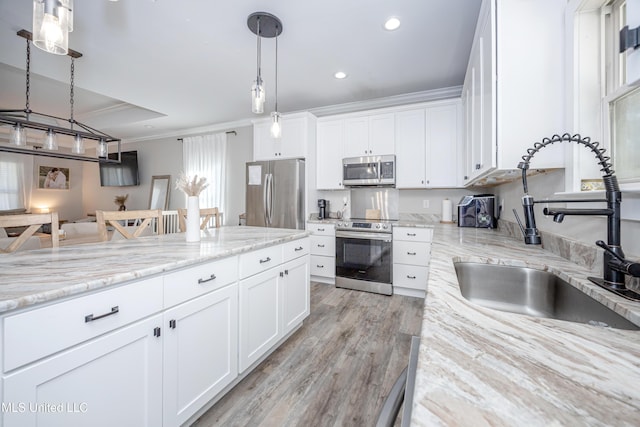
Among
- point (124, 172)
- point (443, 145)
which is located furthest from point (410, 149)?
point (124, 172)

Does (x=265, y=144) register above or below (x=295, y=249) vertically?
above

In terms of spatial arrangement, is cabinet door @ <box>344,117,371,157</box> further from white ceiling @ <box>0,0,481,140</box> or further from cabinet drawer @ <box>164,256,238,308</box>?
cabinet drawer @ <box>164,256,238,308</box>

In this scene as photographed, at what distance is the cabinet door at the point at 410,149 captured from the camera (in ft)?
11.0

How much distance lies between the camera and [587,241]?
44.7 inches

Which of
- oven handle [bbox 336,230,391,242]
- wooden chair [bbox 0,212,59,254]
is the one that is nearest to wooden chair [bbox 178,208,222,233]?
wooden chair [bbox 0,212,59,254]

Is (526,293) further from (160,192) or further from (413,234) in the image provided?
(160,192)

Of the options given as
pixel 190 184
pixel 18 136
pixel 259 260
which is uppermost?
Answer: pixel 18 136

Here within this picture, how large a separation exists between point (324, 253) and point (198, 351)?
2.34 metres

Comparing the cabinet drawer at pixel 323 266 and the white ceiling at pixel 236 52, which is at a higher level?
the white ceiling at pixel 236 52

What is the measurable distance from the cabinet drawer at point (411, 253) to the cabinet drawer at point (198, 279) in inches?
85.0

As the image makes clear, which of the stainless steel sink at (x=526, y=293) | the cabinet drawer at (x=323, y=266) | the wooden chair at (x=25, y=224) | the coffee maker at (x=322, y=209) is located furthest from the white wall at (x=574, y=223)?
the wooden chair at (x=25, y=224)

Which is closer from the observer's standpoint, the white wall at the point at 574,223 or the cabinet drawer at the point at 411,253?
the white wall at the point at 574,223

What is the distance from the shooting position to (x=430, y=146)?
3312mm

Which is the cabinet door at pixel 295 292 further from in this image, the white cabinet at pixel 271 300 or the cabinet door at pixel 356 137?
the cabinet door at pixel 356 137
